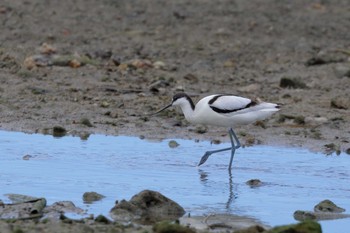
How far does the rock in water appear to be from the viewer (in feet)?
24.7

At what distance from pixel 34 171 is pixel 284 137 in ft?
10.7

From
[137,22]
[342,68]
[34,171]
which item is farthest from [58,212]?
[137,22]

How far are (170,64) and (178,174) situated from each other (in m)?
5.93

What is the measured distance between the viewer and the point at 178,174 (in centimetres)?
937

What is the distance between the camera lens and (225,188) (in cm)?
888

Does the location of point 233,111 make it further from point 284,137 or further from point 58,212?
point 58,212

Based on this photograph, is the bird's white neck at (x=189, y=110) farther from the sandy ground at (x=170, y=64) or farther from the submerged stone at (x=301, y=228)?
the submerged stone at (x=301, y=228)

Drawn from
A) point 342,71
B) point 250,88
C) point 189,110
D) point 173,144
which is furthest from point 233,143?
point 342,71

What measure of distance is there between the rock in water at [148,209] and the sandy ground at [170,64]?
3.51m

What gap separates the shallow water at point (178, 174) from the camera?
819cm

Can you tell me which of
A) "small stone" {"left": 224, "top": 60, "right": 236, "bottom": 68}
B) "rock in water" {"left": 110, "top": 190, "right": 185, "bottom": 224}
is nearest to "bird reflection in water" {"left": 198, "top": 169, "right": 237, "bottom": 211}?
"rock in water" {"left": 110, "top": 190, "right": 185, "bottom": 224}

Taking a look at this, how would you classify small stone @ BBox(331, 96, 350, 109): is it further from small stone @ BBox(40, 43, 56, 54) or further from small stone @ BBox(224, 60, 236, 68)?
small stone @ BBox(40, 43, 56, 54)

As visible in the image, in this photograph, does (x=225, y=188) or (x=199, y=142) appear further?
(x=199, y=142)

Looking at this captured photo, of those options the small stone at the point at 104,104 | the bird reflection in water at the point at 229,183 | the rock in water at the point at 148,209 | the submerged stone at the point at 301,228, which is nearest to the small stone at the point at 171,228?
the submerged stone at the point at 301,228
